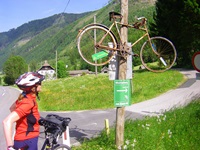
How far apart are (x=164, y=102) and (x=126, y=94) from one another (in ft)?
39.1

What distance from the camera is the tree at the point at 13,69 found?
10638 cm

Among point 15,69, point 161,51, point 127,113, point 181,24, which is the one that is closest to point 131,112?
point 127,113

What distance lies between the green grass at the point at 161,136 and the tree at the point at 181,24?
1957 centimetres

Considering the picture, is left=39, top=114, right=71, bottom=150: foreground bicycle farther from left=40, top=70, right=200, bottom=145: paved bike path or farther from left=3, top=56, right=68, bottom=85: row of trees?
left=3, top=56, right=68, bottom=85: row of trees

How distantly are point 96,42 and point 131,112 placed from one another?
10.1m

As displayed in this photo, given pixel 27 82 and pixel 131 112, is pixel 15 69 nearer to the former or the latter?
pixel 131 112

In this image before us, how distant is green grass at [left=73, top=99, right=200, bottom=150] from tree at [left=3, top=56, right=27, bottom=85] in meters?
101

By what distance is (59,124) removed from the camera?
15.8 ft

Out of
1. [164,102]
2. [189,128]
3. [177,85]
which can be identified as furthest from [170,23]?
[189,128]

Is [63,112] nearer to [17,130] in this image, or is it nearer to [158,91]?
[158,91]

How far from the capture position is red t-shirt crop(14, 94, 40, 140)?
13.2 feet

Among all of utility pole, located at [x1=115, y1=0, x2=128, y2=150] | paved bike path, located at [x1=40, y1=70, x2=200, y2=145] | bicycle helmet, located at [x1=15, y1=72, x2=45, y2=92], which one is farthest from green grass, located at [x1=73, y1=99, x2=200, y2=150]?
bicycle helmet, located at [x1=15, y1=72, x2=45, y2=92]

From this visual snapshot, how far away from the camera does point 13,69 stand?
4220 inches

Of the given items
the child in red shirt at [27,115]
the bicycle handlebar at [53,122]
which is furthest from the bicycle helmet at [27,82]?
the bicycle handlebar at [53,122]
